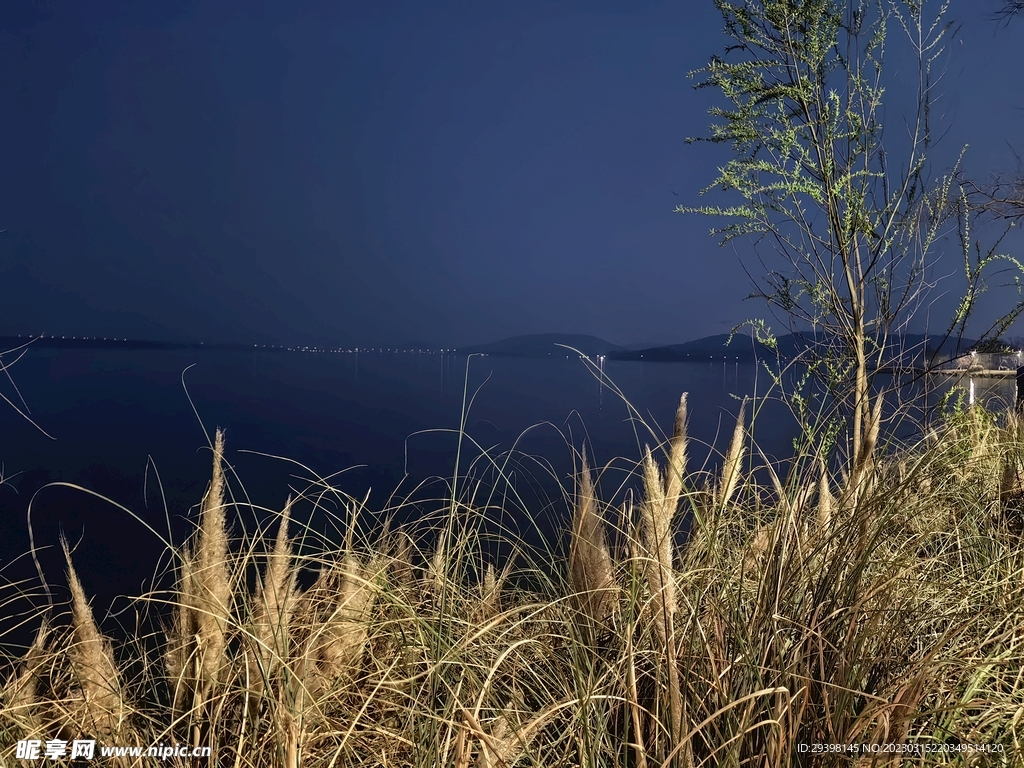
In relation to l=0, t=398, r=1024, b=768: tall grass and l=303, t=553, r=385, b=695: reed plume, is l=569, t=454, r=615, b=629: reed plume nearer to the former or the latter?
l=0, t=398, r=1024, b=768: tall grass

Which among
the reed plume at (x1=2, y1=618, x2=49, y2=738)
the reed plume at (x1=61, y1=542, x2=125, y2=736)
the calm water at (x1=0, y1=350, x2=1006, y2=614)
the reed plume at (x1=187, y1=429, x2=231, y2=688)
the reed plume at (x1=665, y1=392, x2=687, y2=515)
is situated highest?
the reed plume at (x1=665, y1=392, x2=687, y2=515)

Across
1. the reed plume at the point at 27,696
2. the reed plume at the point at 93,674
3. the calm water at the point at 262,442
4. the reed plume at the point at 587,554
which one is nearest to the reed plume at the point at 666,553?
the reed plume at the point at 587,554

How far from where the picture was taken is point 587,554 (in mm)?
1444

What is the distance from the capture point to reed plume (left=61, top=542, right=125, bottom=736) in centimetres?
152

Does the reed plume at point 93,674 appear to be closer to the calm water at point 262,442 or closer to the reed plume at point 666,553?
the calm water at point 262,442

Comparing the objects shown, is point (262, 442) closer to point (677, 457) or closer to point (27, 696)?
point (27, 696)

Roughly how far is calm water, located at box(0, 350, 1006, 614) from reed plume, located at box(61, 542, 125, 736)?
238 millimetres

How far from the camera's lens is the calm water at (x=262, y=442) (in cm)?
616

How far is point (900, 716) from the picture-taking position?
121 cm

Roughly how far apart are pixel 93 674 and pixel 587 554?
1227mm

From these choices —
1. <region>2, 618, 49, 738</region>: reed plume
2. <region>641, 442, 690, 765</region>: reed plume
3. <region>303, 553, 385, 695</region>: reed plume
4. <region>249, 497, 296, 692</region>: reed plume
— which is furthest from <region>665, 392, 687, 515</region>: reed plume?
<region>2, 618, 49, 738</region>: reed plume

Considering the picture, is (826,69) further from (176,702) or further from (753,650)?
(176,702)

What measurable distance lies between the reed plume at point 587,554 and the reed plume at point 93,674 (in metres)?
1.09

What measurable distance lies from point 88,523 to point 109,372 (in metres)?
24.3
